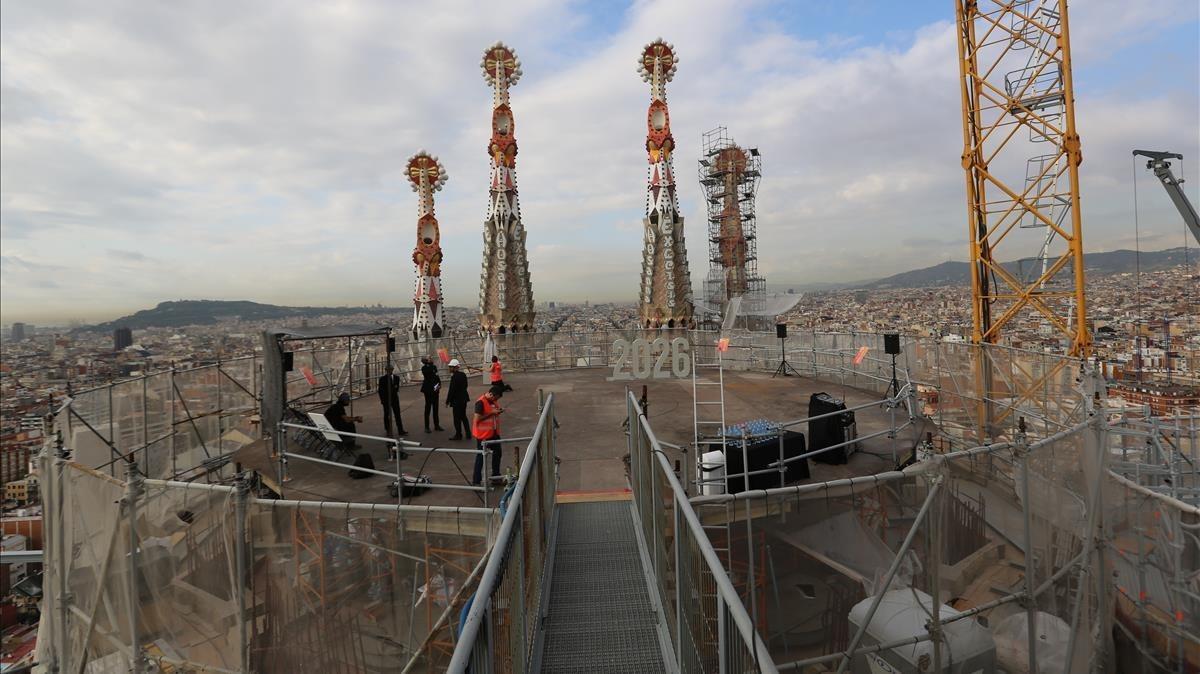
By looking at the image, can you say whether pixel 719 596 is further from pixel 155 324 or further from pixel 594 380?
pixel 155 324

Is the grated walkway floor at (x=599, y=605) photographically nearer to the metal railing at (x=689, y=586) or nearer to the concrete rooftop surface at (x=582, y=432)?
the metal railing at (x=689, y=586)

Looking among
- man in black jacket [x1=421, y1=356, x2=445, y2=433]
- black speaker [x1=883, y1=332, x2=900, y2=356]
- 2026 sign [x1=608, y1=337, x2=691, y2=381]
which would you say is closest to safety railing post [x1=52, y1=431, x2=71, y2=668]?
man in black jacket [x1=421, y1=356, x2=445, y2=433]

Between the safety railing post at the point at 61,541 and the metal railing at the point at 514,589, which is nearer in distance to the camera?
the metal railing at the point at 514,589

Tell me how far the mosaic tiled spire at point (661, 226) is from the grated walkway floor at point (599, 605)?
20.7m

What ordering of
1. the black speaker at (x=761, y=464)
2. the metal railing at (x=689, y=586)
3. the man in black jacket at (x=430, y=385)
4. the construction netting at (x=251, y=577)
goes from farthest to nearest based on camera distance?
the man in black jacket at (x=430, y=385) → the black speaker at (x=761, y=464) → the construction netting at (x=251, y=577) → the metal railing at (x=689, y=586)

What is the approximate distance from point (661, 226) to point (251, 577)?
2426cm

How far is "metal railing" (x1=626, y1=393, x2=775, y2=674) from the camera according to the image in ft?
8.45

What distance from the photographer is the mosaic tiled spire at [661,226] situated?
2725 cm

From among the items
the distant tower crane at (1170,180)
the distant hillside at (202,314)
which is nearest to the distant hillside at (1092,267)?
the distant tower crane at (1170,180)

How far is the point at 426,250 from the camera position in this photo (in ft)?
85.5

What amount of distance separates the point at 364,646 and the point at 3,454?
55.0 feet

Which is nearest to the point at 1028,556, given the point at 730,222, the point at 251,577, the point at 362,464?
the point at 251,577

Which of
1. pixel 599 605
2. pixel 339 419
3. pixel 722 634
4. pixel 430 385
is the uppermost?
pixel 430 385

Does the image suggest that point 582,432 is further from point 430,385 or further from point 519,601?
point 519,601
